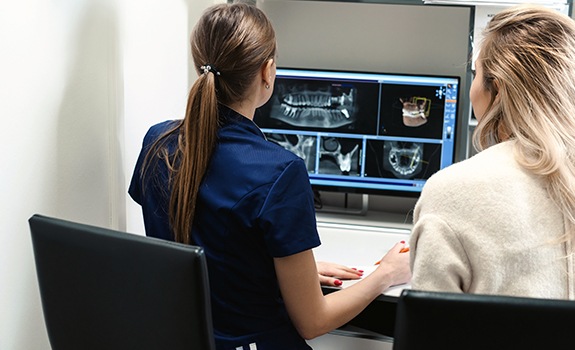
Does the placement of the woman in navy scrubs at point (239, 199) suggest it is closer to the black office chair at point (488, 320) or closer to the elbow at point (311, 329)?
the elbow at point (311, 329)

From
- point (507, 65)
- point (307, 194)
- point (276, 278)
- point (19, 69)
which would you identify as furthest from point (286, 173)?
point (19, 69)

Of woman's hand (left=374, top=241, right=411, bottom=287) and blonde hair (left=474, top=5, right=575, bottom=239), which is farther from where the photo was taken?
woman's hand (left=374, top=241, right=411, bottom=287)

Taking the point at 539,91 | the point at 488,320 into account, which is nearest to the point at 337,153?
the point at 539,91

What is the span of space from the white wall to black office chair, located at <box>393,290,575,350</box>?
0.80m

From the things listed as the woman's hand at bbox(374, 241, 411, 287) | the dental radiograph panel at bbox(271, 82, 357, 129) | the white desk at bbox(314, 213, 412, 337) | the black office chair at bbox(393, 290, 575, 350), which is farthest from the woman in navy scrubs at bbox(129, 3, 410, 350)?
the dental radiograph panel at bbox(271, 82, 357, 129)

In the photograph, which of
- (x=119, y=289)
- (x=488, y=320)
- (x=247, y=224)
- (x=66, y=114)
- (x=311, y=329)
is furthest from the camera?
(x=66, y=114)

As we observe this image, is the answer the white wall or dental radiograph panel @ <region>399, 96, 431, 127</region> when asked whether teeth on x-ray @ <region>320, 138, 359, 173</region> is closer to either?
dental radiograph panel @ <region>399, 96, 431, 127</region>

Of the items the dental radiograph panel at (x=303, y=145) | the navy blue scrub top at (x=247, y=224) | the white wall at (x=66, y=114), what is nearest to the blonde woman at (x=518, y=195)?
the navy blue scrub top at (x=247, y=224)

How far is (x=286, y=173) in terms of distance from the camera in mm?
1241

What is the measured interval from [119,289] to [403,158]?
131cm

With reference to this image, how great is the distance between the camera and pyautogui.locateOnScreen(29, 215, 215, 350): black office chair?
1016 mm

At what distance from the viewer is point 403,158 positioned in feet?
7.23

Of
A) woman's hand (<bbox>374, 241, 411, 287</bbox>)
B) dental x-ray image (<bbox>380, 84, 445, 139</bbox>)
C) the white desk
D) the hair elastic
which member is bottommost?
the white desk

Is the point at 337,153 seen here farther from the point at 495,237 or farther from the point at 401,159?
the point at 495,237
